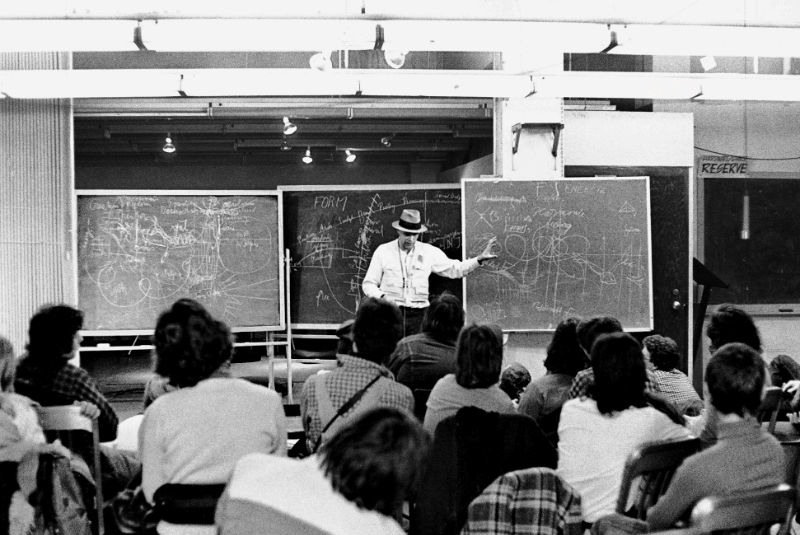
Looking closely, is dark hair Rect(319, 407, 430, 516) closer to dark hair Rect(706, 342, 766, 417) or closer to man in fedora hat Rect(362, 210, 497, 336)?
dark hair Rect(706, 342, 766, 417)

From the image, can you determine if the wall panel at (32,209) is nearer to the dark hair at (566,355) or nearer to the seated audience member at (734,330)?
the dark hair at (566,355)

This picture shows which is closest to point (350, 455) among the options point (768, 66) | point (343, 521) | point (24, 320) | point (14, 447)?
point (343, 521)

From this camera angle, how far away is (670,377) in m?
4.51

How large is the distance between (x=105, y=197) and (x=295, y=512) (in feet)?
19.6

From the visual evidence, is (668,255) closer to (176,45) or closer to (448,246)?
(448,246)

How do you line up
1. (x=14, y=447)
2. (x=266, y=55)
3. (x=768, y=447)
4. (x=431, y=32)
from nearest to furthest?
(x=768, y=447), (x=14, y=447), (x=431, y=32), (x=266, y=55)

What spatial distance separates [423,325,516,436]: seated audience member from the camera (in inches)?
130

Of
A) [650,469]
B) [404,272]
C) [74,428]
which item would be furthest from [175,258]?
[650,469]

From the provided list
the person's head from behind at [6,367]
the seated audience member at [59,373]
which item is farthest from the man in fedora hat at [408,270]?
the person's head from behind at [6,367]

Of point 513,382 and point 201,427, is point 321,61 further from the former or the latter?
point 201,427

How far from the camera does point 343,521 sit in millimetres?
1602

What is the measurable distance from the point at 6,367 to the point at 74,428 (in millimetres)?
408

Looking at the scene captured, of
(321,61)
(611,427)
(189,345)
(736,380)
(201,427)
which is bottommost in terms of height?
(611,427)

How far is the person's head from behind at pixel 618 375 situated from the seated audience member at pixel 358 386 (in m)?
0.70
